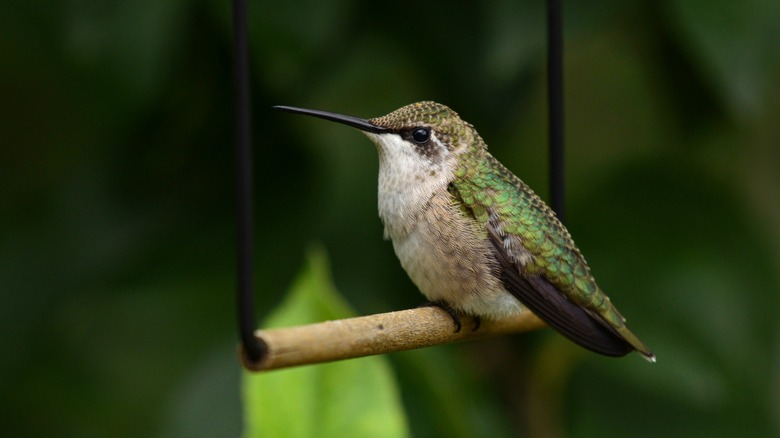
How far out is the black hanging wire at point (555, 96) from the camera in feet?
6.12

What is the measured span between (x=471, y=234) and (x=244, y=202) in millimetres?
605

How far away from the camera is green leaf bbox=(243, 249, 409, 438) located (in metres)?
2.00

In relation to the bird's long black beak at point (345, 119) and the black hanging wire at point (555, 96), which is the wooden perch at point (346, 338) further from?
the black hanging wire at point (555, 96)

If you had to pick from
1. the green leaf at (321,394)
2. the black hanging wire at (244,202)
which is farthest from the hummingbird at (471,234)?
the black hanging wire at (244,202)

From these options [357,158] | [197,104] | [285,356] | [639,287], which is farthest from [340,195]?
[285,356]

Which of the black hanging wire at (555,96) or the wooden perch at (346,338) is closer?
the wooden perch at (346,338)

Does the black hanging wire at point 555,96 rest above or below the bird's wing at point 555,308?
above

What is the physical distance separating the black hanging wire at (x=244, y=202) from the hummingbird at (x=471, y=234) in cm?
46

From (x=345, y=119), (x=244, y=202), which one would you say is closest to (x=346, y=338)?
(x=244, y=202)

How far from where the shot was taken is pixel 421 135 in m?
1.88

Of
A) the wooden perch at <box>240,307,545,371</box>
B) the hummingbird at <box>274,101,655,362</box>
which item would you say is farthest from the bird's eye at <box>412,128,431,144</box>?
the wooden perch at <box>240,307,545,371</box>

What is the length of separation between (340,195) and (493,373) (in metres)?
0.68

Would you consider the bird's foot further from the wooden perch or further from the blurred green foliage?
the blurred green foliage

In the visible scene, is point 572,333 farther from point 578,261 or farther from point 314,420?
point 314,420
